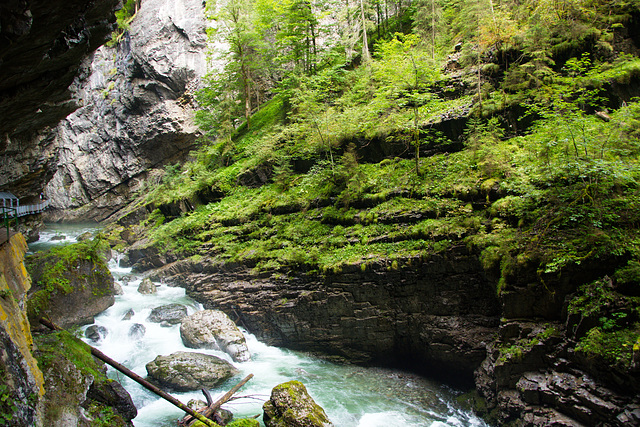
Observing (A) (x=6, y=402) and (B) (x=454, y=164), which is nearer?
(A) (x=6, y=402)

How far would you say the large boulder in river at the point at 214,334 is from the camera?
37.7 ft

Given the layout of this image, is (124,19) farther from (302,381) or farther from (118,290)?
(302,381)

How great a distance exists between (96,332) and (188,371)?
14.2 feet

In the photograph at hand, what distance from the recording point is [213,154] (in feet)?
73.7

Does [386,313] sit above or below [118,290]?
below

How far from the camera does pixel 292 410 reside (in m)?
7.66

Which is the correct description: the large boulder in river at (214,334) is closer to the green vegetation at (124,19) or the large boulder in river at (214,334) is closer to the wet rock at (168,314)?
the wet rock at (168,314)

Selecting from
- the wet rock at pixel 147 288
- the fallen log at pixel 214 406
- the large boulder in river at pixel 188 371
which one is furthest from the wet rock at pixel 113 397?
the wet rock at pixel 147 288

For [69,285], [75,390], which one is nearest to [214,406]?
[75,390]

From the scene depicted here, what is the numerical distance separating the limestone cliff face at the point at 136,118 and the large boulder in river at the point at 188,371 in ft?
79.9

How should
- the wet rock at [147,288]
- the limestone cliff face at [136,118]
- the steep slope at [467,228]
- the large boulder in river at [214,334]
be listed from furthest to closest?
the limestone cliff face at [136,118], the wet rock at [147,288], the large boulder in river at [214,334], the steep slope at [467,228]

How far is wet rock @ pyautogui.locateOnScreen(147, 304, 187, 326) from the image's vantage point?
12.9 m

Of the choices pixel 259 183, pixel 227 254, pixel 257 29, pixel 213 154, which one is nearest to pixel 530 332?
pixel 227 254

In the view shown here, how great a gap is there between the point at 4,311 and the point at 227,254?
1034cm
